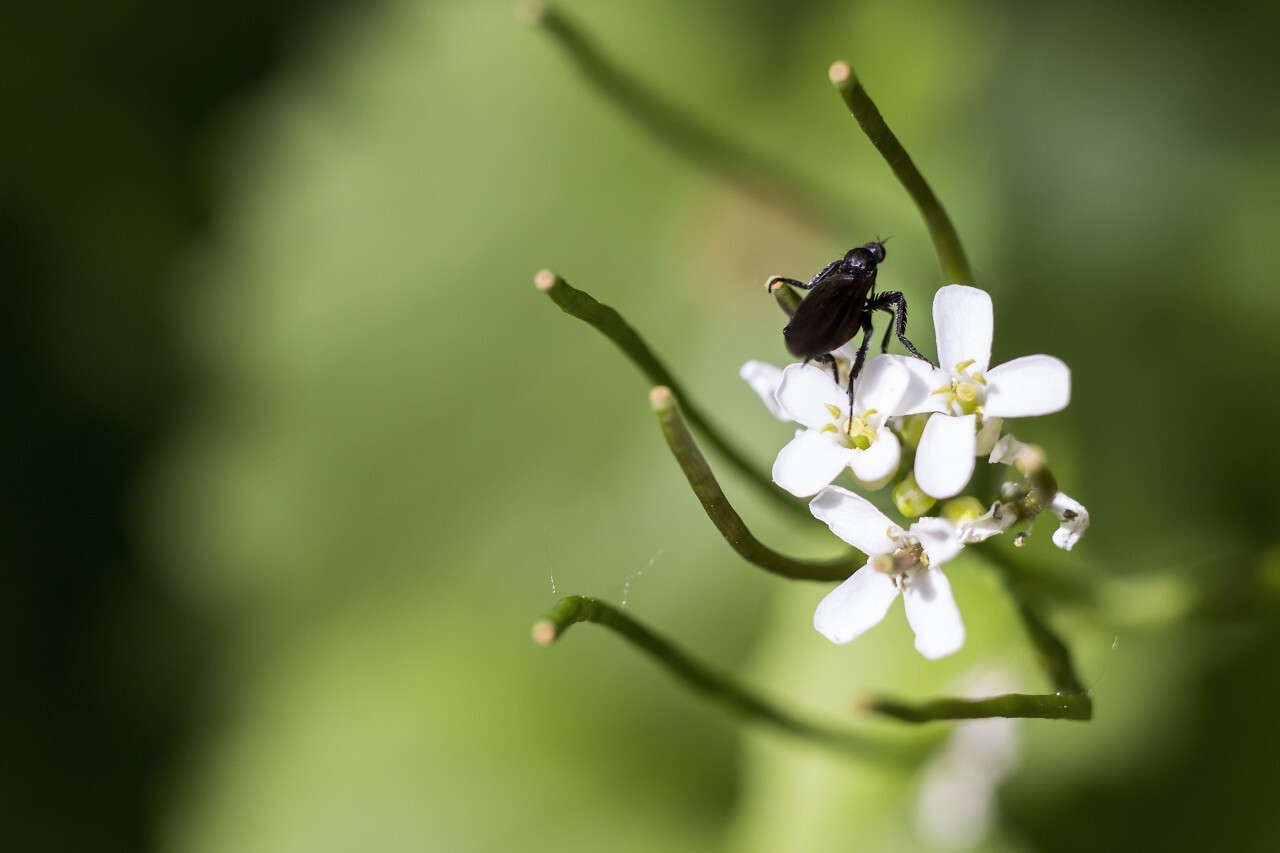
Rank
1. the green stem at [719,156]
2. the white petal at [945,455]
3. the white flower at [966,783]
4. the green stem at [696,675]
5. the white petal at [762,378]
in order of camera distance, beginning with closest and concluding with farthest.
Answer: the white petal at [945,455] → the green stem at [696,675] → the white petal at [762,378] → the white flower at [966,783] → the green stem at [719,156]

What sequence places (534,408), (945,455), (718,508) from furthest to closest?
(534,408), (718,508), (945,455)

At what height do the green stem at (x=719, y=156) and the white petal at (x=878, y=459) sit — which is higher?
the green stem at (x=719, y=156)

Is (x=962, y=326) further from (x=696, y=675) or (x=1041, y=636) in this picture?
(x=696, y=675)

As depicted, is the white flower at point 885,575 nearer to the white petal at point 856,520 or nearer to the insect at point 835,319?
the white petal at point 856,520

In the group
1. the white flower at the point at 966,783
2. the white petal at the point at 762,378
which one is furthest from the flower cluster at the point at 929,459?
the white flower at the point at 966,783

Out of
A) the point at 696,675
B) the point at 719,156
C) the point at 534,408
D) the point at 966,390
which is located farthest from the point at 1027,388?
the point at 534,408
